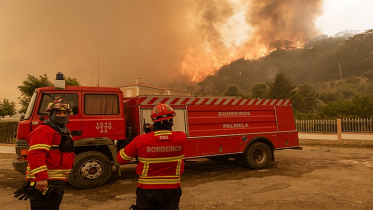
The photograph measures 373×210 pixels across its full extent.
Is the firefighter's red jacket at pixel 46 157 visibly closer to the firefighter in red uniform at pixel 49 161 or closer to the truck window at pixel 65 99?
the firefighter in red uniform at pixel 49 161

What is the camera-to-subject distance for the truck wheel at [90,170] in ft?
17.1

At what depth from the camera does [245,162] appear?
7219 mm

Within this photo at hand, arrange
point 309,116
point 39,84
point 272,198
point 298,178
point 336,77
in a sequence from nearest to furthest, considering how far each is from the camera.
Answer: point 272,198, point 298,178, point 39,84, point 309,116, point 336,77

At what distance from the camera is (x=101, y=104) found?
585cm

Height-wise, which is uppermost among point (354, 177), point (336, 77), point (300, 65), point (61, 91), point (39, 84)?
point (300, 65)

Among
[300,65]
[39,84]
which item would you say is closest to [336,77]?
[300,65]

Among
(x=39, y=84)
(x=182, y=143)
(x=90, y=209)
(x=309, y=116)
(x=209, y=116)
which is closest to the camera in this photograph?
(x=182, y=143)

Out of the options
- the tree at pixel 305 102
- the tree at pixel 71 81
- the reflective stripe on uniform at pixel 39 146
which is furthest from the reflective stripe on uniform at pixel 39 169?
the tree at pixel 305 102

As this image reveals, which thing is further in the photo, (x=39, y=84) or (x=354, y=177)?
(x=39, y=84)

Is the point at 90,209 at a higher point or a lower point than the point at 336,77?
lower

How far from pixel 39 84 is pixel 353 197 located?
73.0 ft

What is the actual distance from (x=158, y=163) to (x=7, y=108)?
80.1ft

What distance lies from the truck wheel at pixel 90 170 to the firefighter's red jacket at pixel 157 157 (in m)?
3.41

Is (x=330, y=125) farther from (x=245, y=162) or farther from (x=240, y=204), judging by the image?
(x=240, y=204)
